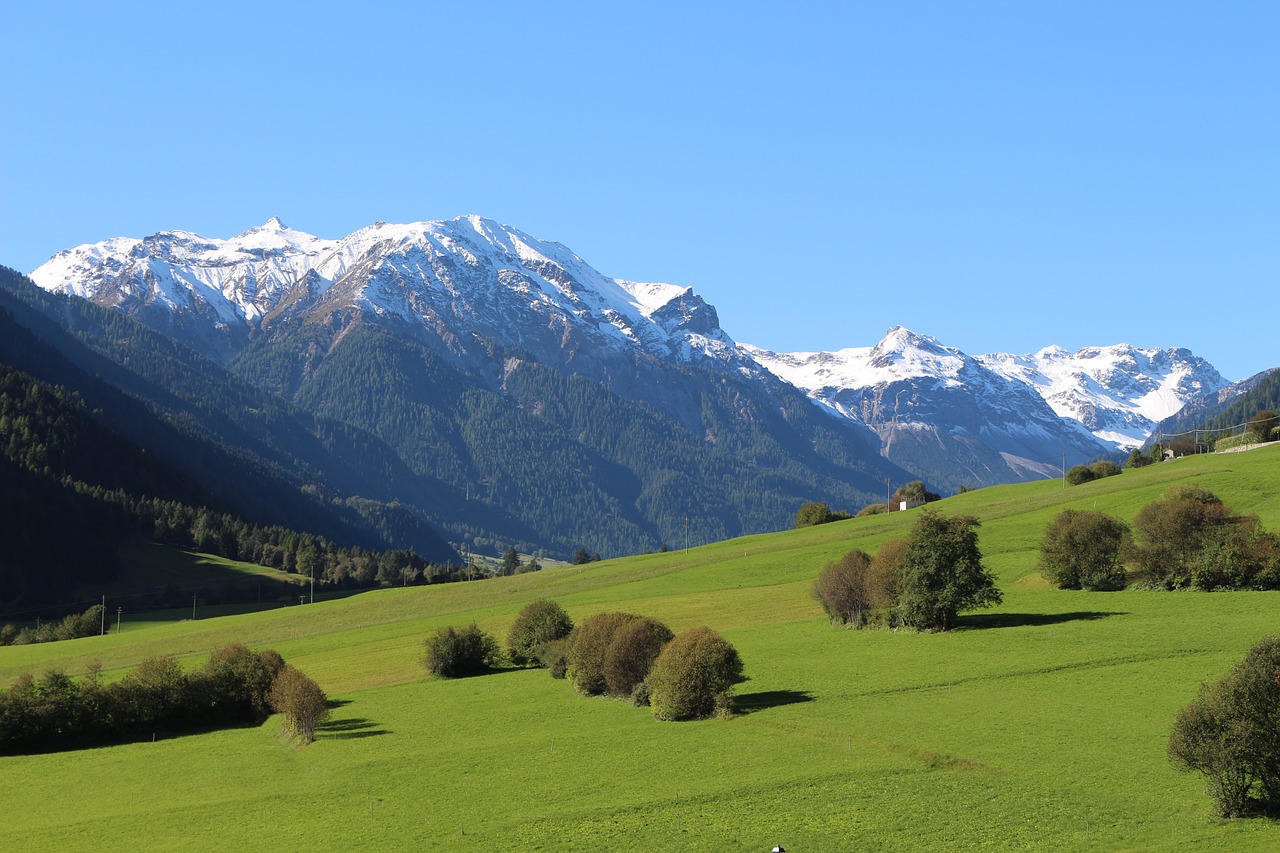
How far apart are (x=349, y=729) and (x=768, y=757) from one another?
111ft

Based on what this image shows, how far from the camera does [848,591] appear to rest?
106500mm

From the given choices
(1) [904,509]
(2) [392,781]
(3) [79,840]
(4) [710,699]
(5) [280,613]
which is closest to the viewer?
(3) [79,840]

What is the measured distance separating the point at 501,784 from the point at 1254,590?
6530 centimetres

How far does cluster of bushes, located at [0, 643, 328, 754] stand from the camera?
94.5 metres

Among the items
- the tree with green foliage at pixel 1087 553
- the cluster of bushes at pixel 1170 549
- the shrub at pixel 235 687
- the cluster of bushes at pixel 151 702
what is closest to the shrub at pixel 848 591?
the tree with green foliage at pixel 1087 553

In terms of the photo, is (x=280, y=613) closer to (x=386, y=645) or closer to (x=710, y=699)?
(x=386, y=645)

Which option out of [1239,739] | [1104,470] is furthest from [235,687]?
[1104,470]

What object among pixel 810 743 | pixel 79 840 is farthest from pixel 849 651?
pixel 79 840

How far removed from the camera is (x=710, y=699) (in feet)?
266

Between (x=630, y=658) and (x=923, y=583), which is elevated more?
(x=923, y=583)

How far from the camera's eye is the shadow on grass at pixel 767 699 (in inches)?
3140

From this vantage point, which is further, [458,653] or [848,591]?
[458,653]

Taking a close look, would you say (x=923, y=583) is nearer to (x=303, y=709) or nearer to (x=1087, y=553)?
(x=1087, y=553)

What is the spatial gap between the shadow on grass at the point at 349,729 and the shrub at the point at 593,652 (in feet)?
50.0
